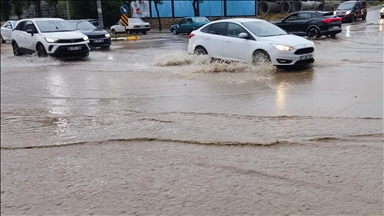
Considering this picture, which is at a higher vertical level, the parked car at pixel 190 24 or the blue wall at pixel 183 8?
the blue wall at pixel 183 8

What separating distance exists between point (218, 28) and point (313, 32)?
9443 mm

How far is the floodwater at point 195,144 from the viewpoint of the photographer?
4078 mm

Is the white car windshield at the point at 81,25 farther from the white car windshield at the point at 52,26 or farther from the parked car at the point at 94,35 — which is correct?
the white car windshield at the point at 52,26

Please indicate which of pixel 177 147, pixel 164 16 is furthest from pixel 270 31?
pixel 164 16

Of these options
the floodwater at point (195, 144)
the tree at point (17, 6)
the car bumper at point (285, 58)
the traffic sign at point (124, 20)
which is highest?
the tree at point (17, 6)

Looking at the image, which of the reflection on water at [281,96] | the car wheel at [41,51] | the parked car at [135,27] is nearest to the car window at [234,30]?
the reflection on water at [281,96]

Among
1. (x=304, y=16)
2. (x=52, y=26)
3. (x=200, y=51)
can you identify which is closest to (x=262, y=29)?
(x=200, y=51)

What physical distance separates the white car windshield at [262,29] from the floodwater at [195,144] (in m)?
1.38

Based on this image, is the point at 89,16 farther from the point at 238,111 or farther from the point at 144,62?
the point at 238,111

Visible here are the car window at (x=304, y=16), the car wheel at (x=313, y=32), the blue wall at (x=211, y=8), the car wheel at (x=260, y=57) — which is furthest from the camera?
the blue wall at (x=211, y=8)

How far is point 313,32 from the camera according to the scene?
20.5 meters

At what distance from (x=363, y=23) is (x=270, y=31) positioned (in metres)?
16.4

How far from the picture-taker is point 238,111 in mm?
7441

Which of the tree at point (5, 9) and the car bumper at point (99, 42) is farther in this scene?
the tree at point (5, 9)
